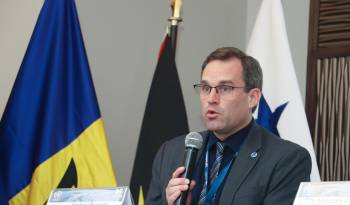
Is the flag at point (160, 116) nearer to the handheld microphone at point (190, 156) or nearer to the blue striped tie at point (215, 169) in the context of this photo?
the blue striped tie at point (215, 169)

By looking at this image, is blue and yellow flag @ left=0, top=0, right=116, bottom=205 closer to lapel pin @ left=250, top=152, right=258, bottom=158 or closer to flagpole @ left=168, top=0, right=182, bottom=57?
flagpole @ left=168, top=0, right=182, bottom=57

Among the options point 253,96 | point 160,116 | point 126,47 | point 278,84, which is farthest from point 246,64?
point 126,47

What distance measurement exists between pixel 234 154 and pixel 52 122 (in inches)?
52.1

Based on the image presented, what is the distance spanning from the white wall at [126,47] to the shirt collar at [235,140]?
155 centimetres

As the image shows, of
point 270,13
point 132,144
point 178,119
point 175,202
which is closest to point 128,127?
point 132,144

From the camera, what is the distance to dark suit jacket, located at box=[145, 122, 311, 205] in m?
2.70

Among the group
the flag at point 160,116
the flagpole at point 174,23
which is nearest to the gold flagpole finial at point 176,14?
the flagpole at point 174,23

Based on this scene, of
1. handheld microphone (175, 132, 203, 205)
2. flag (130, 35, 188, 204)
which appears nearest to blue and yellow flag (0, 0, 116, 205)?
Result: flag (130, 35, 188, 204)

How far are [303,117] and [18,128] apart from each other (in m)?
1.70

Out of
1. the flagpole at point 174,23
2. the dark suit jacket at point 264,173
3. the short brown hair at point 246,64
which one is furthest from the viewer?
the flagpole at point 174,23

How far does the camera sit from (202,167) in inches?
113

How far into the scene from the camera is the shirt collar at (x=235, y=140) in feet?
9.62

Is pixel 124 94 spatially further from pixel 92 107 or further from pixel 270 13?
pixel 270 13

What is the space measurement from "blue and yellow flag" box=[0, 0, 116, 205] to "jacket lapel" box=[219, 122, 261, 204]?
1.17 m
